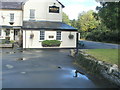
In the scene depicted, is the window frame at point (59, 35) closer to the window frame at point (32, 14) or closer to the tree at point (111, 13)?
the window frame at point (32, 14)

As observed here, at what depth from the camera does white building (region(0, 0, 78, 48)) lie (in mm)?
23297

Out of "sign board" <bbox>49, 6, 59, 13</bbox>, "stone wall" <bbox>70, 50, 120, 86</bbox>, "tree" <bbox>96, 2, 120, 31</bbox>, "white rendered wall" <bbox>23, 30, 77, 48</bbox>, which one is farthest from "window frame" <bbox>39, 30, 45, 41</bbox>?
"tree" <bbox>96, 2, 120, 31</bbox>

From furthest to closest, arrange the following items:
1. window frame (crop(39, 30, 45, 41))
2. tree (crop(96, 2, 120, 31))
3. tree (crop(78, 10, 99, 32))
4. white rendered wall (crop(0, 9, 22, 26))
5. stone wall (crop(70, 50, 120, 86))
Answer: tree (crop(78, 10, 99, 32)), white rendered wall (crop(0, 9, 22, 26)), window frame (crop(39, 30, 45, 41)), tree (crop(96, 2, 120, 31)), stone wall (crop(70, 50, 120, 86))

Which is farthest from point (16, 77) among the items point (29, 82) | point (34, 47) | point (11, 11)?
point (11, 11)

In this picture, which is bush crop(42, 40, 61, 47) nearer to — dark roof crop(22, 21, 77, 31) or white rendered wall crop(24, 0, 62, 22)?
dark roof crop(22, 21, 77, 31)

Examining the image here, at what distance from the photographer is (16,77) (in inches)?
343

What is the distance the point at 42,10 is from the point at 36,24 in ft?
11.5

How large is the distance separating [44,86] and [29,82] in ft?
2.89

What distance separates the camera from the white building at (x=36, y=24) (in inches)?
917

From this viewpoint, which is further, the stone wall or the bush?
the bush

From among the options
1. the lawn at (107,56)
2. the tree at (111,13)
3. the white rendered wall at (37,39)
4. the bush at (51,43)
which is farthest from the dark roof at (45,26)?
the tree at (111,13)

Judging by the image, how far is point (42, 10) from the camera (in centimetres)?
2753

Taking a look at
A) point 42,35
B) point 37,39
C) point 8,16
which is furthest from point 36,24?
point 8,16

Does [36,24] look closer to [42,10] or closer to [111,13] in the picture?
[42,10]
